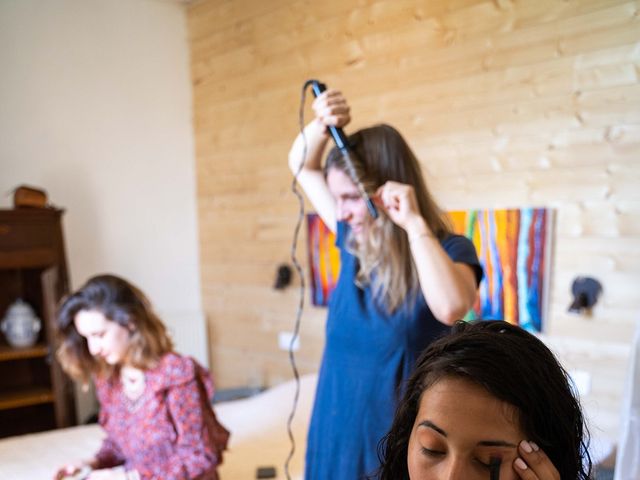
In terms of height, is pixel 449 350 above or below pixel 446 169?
below

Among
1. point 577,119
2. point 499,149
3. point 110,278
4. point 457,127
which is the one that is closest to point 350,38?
point 457,127

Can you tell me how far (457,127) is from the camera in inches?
91.5

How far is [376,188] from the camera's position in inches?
45.8

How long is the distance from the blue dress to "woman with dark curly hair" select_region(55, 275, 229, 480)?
1.03 ft

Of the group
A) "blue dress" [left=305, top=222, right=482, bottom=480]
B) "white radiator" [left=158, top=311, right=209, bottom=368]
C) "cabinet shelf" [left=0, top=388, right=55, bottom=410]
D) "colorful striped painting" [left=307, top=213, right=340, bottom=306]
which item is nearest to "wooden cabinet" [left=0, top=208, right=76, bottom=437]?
"cabinet shelf" [left=0, top=388, right=55, bottom=410]

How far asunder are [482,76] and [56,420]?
234 centimetres

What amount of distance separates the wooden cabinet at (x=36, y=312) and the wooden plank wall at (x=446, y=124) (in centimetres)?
100

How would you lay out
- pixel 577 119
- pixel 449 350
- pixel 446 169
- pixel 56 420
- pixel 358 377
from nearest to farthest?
pixel 449 350 < pixel 358 377 < pixel 577 119 < pixel 446 169 < pixel 56 420

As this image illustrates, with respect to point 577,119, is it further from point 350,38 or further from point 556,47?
point 350,38

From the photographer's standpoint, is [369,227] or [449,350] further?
[369,227]

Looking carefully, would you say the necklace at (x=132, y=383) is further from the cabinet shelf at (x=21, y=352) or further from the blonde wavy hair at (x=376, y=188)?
the cabinet shelf at (x=21, y=352)

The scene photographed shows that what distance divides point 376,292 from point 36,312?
7.01 ft

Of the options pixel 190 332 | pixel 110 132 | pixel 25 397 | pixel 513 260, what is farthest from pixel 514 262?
pixel 110 132

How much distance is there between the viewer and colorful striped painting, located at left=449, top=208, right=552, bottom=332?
83.3 inches
